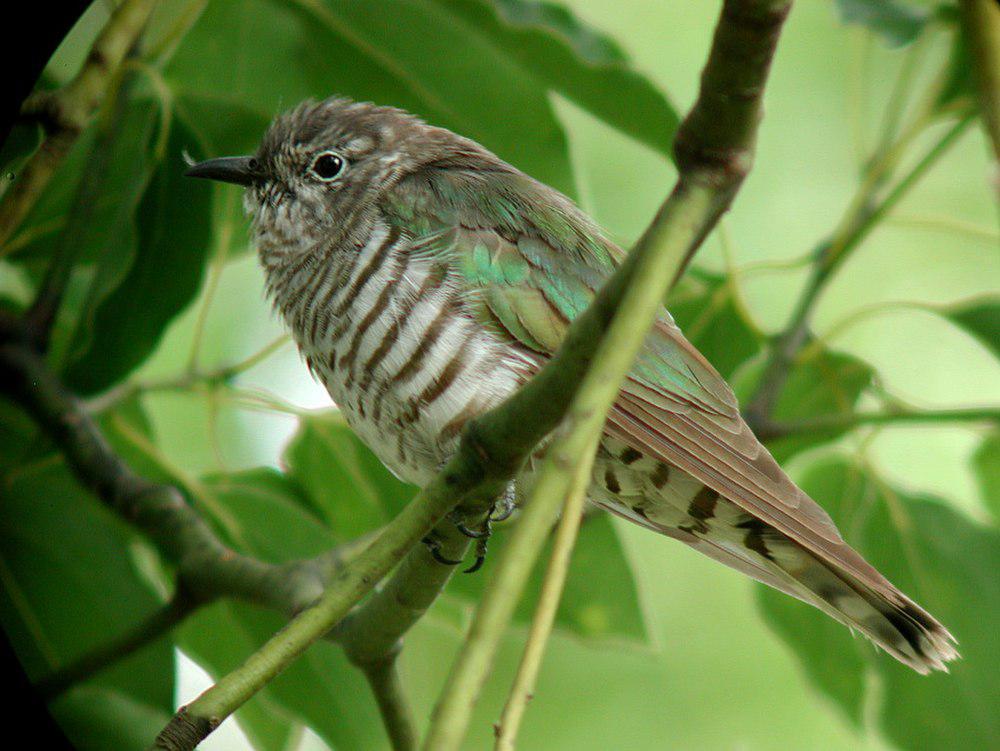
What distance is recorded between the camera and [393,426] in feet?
4.64

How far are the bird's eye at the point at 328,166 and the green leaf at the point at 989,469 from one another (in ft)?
3.24

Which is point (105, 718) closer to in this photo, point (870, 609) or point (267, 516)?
point (267, 516)

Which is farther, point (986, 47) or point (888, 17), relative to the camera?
point (888, 17)

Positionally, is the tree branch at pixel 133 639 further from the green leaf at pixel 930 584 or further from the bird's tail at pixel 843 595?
the green leaf at pixel 930 584

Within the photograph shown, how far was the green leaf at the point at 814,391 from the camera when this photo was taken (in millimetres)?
1549

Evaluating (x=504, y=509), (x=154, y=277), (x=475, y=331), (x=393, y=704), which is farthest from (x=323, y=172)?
(x=393, y=704)

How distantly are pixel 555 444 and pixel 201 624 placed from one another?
3.27 ft

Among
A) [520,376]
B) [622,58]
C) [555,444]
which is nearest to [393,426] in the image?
[520,376]

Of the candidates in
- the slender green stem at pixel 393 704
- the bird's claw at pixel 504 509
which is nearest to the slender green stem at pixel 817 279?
the bird's claw at pixel 504 509

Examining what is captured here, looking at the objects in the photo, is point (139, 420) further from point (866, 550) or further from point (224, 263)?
point (866, 550)

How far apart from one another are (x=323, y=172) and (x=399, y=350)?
0.34 metres

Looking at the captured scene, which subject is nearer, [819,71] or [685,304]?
[819,71]

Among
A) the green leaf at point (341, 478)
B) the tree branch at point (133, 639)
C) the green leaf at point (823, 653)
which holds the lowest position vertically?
the tree branch at point (133, 639)

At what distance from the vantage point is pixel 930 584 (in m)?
1.55
